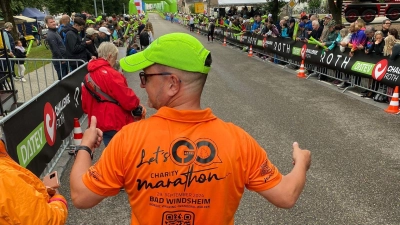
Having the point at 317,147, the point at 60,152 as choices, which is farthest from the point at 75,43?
the point at 317,147

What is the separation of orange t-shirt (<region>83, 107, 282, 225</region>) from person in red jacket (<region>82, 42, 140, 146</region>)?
2679 mm

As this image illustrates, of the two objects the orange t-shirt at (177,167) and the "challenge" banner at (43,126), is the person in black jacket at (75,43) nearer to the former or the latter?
the "challenge" banner at (43,126)

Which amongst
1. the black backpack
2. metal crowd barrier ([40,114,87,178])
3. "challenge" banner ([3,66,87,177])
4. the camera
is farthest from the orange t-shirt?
the black backpack

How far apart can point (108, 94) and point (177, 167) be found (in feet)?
9.58

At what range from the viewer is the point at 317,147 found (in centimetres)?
627

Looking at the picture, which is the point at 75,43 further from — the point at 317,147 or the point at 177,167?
the point at 177,167

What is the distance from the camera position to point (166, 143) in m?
1.49

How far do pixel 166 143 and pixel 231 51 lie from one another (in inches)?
828

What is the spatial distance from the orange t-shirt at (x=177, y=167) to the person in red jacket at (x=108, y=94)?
8.79 ft

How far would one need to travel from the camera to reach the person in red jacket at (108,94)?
412cm

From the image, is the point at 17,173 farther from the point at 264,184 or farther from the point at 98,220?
the point at 98,220

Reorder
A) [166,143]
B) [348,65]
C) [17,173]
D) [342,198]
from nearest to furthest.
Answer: [166,143] → [17,173] → [342,198] → [348,65]

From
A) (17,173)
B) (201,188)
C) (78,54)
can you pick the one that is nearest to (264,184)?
(201,188)

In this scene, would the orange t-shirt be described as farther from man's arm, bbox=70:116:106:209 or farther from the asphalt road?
the asphalt road
